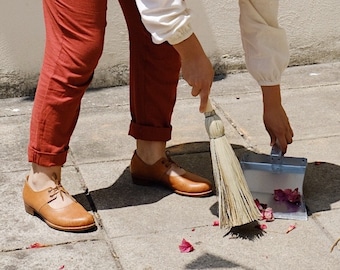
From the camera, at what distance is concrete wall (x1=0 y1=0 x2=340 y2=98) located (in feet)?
15.2

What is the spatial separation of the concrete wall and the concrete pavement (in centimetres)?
16

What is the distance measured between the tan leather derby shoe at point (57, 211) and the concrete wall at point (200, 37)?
4.97ft

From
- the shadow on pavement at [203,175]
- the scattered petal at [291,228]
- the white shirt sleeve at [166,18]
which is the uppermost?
the white shirt sleeve at [166,18]

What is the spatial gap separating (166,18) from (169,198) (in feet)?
3.30

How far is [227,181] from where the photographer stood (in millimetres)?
2971

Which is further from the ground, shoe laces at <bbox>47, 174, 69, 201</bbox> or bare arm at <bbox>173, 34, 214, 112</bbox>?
bare arm at <bbox>173, 34, 214, 112</bbox>

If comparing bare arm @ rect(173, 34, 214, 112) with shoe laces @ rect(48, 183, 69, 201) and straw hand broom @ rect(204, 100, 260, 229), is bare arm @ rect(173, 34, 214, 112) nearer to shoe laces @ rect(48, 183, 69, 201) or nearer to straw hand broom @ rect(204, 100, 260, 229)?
straw hand broom @ rect(204, 100, 260, 229)

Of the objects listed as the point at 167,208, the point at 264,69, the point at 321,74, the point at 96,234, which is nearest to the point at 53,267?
the point at 96,234

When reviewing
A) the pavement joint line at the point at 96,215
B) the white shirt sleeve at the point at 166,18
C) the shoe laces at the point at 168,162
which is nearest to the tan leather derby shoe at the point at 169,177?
the shoe laces at the point at 168,162

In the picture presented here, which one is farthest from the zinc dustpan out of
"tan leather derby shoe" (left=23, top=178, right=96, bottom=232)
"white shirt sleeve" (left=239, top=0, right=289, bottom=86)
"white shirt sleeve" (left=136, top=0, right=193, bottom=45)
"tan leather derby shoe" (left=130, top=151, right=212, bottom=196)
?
"white shirt sleeve" (left=136, top=0, right=193, bottom=45)

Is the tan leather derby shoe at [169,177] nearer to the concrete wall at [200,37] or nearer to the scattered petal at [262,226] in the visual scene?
the scattered petal at [262,226]

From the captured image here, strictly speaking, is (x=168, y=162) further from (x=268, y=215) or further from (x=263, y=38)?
(x=263, y=38)

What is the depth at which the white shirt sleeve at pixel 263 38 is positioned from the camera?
3014 millimetres

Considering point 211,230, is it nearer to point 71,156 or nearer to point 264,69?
point 264,69
